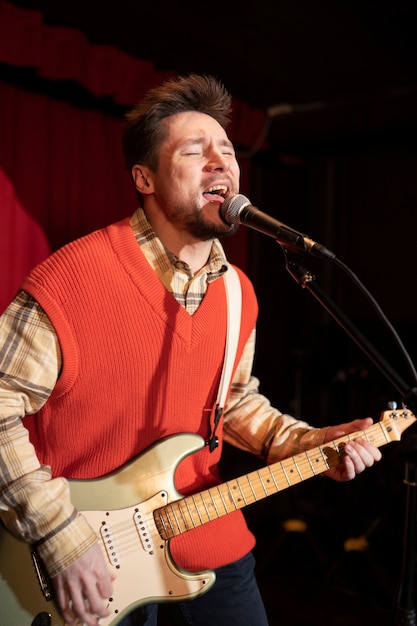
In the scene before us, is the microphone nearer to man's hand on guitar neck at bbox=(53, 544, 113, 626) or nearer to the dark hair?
the dark hair

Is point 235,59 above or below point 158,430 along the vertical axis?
above

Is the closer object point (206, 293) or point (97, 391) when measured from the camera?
point (97, 391)

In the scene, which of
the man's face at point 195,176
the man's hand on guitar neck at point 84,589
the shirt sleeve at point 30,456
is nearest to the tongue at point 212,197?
the man's face at point 195,176

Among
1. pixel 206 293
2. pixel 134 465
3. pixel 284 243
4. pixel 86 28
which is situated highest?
pixel 86 28

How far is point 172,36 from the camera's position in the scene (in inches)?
148

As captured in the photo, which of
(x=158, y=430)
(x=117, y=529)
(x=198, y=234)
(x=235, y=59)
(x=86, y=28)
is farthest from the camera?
(x=235, y=59)

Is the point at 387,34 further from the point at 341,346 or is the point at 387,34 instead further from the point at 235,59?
the point at 341,346

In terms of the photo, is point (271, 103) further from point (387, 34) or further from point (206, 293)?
point (206, 293)

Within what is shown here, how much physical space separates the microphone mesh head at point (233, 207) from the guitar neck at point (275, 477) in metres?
0.73

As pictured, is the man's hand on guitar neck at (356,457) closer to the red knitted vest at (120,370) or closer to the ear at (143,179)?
the red knitted vest at (120,370)

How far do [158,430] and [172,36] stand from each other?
2.75m

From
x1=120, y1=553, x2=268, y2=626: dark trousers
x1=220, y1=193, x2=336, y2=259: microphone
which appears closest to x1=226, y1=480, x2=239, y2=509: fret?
x1=120, y1=553, x2=268, y2=626: dark trousers

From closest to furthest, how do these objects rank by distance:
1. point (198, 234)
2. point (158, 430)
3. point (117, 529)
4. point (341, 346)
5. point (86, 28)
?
1. point (117, 529)
2. point (158, 430)
3. point (198, 234)
4. point (86, 28)
5. point (341, 346)

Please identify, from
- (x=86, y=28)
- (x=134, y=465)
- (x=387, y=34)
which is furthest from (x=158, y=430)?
(x=387, y=34)
